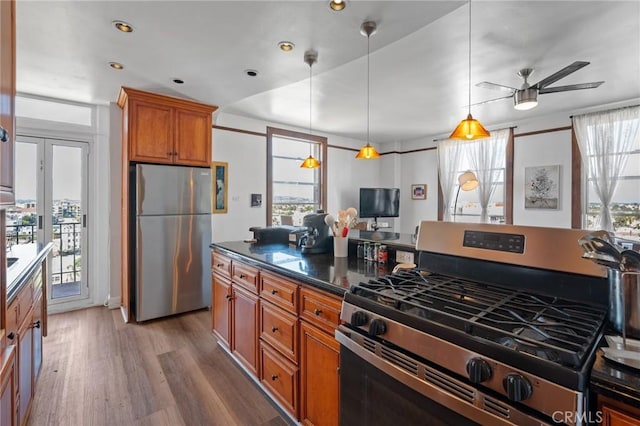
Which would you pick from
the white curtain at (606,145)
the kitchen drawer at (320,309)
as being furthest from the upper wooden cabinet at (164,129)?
the white curtain at (606,145)

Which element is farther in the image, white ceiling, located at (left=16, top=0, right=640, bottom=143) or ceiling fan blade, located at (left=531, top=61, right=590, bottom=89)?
ceiling fan blade, located at (left=531, top=61, right=590, bottom=89)

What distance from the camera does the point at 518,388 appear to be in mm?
773

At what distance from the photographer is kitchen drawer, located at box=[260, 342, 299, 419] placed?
1765mm

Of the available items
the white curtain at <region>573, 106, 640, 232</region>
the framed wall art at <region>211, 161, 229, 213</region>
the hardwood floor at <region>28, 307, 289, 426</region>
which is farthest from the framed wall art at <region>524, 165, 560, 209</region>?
the hardwood floor at <region>28, 307, 289, 426</region>

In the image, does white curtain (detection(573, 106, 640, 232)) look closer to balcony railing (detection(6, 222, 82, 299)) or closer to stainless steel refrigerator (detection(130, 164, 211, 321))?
stainless steel refrigerator (detection(130, 164, 211, 321))

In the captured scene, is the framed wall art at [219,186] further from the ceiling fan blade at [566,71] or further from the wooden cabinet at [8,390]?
the ceiling fan blade at [566,71]

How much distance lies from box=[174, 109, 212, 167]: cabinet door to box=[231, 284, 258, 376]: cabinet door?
6.52 ft

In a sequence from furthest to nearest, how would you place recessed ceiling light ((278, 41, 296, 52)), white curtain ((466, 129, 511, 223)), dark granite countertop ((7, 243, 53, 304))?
white curtain ((466, 129, 511, 223))
recessed ceiling light ((278, 41, 296, 52))
dark granite countertop ((7, 243, 53, 304))

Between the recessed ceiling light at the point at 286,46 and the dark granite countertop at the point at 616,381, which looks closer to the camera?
the dark granite countertop at the point at 616,381

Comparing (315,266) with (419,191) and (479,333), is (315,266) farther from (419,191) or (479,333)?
(419,191)

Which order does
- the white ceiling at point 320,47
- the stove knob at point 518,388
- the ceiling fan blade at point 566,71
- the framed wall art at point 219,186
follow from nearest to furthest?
the stove knob at point 518,388
the white ceiling at point 320,47
the ceiling fan blade at point 566,71
the framed wall art at point 219,186

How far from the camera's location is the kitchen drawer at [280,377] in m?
1.77

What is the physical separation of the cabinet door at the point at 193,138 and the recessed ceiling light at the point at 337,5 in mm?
2379

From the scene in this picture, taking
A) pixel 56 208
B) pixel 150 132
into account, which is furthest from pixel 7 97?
pixel 56 208
